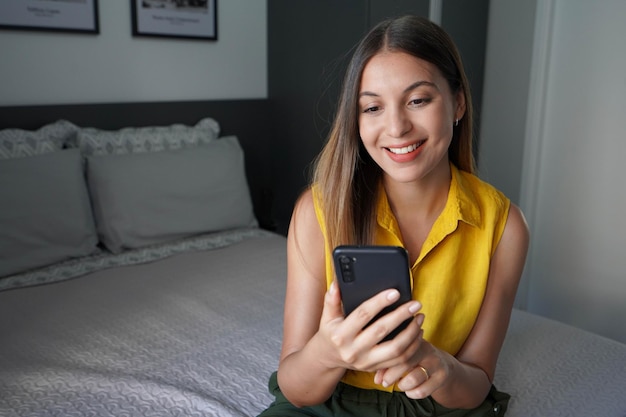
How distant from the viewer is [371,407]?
1.15 metres

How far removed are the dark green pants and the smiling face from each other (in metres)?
0.43

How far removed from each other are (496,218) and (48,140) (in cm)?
177

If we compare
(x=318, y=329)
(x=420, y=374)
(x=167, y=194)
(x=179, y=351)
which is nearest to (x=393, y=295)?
(x=420, y=374)

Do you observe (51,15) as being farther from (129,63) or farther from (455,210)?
(455,210)

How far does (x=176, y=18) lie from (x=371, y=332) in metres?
2.28

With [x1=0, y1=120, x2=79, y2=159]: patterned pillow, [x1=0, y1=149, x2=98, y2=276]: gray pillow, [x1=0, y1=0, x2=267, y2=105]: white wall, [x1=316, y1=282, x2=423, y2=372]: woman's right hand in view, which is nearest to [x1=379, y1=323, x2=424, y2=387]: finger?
[x1=316, y1=282, x2=423, y2=372]: woman's right hand

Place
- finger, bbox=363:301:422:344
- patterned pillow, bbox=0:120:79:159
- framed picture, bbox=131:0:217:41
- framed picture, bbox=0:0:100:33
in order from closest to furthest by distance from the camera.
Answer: finger, bbox=363:301:422:344 → patterned pillow, bbox=0:120:79:159 → framed picture, bbox=0:0:100:33 → framed picture, bbox=131:0:217:41

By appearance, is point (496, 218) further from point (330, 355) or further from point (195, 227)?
point (195, 227)

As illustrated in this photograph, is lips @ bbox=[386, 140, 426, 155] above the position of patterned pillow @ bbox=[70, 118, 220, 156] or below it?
above

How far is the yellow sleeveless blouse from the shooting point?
115 centimetres

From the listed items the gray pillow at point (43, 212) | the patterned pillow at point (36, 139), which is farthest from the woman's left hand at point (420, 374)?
the patterned pillow at point (36, 139)

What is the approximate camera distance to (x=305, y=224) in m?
1.17

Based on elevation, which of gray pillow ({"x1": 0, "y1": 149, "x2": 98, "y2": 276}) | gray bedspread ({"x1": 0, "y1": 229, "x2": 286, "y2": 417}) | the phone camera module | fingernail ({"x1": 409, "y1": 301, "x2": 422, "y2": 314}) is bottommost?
gray bedspread ({"x1": 0, "y1": 229, "x2": 286, "y2": 417})

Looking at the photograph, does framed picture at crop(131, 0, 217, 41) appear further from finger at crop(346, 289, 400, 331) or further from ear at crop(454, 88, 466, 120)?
finger at crop(346, 289, 400, 331)
